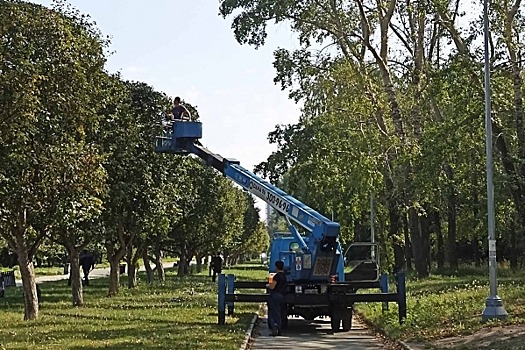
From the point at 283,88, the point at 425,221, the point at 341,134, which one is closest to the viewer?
the point at 283,88

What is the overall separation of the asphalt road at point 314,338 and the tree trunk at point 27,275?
6.03m

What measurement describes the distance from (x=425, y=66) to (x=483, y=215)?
417 inches

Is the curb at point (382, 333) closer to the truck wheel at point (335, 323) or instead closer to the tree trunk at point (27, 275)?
the truck wheel at point (335, 323)

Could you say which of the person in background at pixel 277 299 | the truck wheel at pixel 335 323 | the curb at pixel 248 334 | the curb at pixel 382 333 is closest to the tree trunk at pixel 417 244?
the curb at pixel 382 333

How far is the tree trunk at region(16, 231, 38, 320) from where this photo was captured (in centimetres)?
2366

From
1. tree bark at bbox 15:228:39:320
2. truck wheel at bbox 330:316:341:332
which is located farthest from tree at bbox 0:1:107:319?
truck wheel at bbox 330:316:341:332

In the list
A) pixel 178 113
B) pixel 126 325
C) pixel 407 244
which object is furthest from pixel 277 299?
pixel 407 244

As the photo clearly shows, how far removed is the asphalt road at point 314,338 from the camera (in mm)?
18641

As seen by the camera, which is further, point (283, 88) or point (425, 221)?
point (425, 221)

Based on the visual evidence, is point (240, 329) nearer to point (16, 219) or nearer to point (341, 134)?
point (16, 219)

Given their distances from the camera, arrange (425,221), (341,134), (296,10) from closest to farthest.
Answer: (296,10) < (341,134) < (425,221)

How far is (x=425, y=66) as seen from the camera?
113 ft

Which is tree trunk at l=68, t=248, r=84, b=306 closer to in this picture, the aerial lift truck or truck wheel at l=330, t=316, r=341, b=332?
the aerial lift truck

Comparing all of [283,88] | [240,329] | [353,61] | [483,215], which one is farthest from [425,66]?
[240,329]
